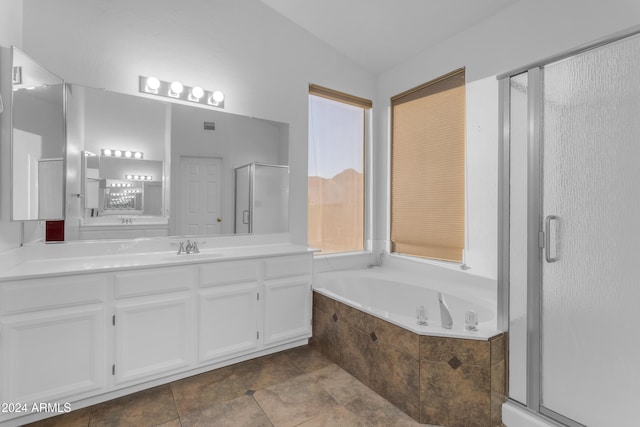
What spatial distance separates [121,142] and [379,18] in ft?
7.73

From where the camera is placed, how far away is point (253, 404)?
1875 millimetres

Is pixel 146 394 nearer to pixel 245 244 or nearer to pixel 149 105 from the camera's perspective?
pixel 245 244

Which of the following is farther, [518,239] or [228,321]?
[228,321]

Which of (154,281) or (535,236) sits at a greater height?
(535,236)

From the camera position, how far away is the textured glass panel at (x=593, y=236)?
1302 mm

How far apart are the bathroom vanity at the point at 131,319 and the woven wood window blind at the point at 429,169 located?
4.16ft

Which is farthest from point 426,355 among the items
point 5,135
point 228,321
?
point 5,135

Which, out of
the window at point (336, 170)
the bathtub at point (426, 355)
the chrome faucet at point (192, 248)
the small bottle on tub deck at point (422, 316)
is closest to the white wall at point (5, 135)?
the chrome faucet at point (192, 248)

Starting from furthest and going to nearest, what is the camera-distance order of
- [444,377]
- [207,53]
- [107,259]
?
Answer: [207,53] → [107,259] → [444,377]

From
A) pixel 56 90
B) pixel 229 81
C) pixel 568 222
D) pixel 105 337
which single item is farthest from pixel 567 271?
pixel 56 90

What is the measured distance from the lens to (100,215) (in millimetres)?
2172

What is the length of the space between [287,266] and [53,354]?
4.75 ft

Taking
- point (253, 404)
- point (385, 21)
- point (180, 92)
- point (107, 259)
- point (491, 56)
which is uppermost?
point (385, 21)

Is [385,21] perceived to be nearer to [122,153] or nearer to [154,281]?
[122,153]
